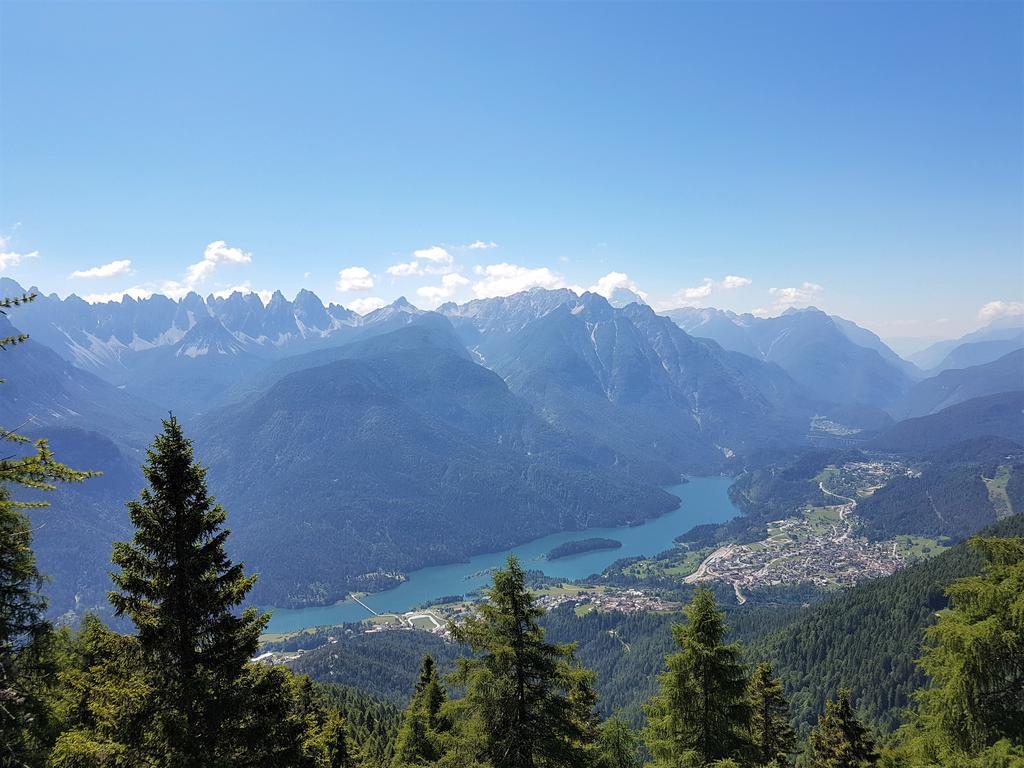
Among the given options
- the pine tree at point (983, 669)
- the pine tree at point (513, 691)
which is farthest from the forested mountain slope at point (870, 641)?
the pine tree at point (513, 691)

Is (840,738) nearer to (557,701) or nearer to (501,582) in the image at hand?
(557,701)

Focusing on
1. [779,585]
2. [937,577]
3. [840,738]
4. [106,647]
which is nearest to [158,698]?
[106,647]

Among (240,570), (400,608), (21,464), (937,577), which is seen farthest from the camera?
(400,608)

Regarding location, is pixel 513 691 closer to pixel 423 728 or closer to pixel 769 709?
pixel 423 728

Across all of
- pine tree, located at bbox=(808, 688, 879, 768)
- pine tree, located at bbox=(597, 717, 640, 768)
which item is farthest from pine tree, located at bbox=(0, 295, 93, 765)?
pine tree, located at bbox=(808, 688, 879, 768)

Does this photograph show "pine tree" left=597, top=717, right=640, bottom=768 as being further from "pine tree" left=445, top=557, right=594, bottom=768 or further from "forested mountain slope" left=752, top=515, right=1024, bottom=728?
"forested mountain slope" left=752, top=515, right=1024, bottom=728

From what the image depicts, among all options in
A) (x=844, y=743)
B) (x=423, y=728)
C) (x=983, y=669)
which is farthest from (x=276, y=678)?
(x=844, y=743)

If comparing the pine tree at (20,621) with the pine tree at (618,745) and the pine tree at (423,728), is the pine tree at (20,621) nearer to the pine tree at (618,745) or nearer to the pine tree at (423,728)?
the pine tree at (423,728)
